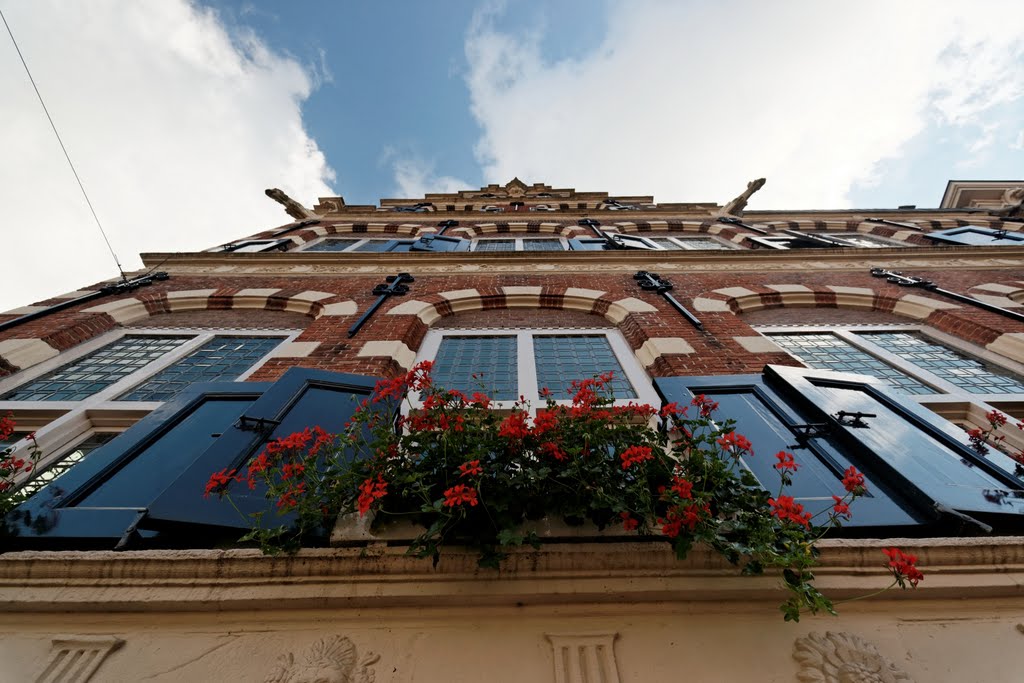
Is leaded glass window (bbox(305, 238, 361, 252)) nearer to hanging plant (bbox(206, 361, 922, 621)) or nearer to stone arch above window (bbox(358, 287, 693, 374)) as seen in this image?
stone arch above window (bbox(358, 287, 693, 374))

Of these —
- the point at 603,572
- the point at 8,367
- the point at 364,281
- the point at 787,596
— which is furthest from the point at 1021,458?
the point at 8,367

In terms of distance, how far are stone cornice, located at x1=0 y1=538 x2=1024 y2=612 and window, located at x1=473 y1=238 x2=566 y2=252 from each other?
32.9ft

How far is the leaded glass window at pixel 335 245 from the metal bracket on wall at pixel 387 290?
5018mm

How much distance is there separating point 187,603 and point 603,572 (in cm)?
Answer: 227

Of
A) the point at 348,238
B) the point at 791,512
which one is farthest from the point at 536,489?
the point at 348,238

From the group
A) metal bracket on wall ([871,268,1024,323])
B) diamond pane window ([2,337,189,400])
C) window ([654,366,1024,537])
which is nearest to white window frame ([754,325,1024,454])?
window ([654,366,1024,537])

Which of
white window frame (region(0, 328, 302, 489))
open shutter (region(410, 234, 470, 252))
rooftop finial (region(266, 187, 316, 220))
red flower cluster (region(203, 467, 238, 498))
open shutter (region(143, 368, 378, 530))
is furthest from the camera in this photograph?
rooftop finial (region(266, 187, 316, 220))

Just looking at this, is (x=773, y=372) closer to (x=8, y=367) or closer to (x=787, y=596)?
(x=787, y=596)

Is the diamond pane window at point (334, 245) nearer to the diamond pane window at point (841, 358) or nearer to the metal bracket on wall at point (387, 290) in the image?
the metal bracket on wall at point (387, 290)

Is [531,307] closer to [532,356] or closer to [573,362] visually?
[532,356]

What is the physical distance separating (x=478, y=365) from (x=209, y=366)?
3582mm

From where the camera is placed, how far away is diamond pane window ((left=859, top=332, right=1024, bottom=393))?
493 centimetres

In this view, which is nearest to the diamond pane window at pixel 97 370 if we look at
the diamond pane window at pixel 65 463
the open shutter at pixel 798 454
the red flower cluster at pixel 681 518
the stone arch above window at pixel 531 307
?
the diamond pane window at pixel 65 463

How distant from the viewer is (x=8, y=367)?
4883 mm
